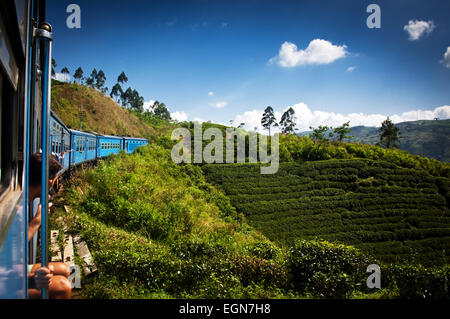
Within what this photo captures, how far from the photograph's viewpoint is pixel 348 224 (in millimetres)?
17984

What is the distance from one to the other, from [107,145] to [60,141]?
323 inches

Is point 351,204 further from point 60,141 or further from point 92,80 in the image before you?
point 92,80

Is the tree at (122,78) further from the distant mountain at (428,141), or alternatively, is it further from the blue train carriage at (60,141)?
the distant mountain at (428,141)

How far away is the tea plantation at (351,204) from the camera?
651 inches

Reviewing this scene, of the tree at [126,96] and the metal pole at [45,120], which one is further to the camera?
the tree at [126,96]

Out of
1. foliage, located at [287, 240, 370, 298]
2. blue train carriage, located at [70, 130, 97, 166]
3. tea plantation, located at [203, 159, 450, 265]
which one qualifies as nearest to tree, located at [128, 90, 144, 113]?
tea plantation, located at [203, 159, 450, 265]

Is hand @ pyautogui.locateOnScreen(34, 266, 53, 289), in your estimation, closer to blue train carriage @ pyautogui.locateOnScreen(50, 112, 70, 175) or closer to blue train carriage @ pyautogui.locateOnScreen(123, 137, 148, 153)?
blue train carriage @ pyautogui.locateOnScreen(50, 112, 70, 175)

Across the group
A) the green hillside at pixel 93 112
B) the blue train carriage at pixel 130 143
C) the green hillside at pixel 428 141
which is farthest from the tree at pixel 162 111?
the green hillside at pixel 428 141

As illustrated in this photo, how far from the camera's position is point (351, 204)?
20219mm

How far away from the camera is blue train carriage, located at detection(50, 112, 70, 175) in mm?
6394

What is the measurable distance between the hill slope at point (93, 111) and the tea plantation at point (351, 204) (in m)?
19.1

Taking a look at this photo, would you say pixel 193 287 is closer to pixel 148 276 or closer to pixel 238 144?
pixel 148 276
